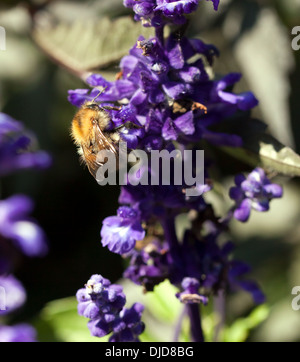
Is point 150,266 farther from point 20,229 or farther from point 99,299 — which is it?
point 20,229

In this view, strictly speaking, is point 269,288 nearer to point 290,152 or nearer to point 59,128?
point 290,152

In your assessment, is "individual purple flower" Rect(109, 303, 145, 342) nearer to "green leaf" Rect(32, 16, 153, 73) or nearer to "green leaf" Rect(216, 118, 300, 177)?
"green leaf" Rect(216, 118, 300, 177)

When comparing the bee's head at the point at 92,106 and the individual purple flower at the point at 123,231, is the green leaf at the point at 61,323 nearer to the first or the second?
the individual purple flower at the point at 123,231

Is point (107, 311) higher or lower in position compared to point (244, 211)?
lower

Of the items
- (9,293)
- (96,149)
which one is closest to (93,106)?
(96,149)

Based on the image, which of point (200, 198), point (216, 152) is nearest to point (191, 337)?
point (200, 198)
